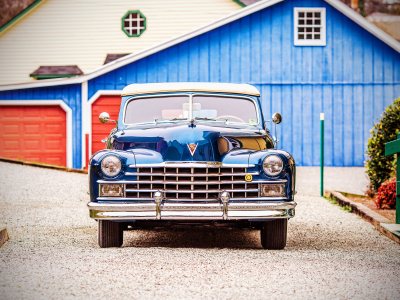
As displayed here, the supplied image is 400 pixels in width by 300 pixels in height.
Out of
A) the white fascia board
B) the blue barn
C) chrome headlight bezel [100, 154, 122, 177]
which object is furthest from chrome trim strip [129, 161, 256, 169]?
the white fascia board

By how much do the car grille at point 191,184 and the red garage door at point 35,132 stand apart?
11.4 meters

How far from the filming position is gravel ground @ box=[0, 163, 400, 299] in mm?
3820

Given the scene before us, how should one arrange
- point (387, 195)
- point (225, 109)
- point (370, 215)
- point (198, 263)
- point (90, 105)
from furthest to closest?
1. point (90, 105)
2. point (387, 195)
3. point (370, 215)
4. point (225, 109)
5. point (198, 263)

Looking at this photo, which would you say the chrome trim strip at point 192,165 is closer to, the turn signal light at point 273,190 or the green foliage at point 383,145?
the turn signal light at point 273,190

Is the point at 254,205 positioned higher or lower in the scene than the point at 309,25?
lower

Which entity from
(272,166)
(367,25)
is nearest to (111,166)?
(272,166)

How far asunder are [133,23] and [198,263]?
58.3 ft

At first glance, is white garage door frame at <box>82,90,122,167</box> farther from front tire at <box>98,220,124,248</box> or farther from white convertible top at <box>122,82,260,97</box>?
front tire at <box>98,220,124,248</box>

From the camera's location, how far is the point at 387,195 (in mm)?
8234

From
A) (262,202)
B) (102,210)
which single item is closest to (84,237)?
(102,210)

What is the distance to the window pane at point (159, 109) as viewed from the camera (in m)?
6.27

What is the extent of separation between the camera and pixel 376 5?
37.2 m

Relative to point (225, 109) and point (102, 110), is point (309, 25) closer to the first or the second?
point (102, 110)

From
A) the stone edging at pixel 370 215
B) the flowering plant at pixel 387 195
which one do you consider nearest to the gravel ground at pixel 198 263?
the stone edging at pixel 370 215
